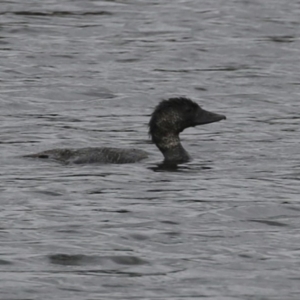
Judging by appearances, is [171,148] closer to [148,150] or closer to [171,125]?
[171,125]

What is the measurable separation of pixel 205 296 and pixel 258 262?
3.78 ft

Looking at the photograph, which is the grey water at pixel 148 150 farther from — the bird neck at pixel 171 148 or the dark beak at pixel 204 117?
the dark beak at pixel 204 117

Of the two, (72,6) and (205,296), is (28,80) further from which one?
(205,296)

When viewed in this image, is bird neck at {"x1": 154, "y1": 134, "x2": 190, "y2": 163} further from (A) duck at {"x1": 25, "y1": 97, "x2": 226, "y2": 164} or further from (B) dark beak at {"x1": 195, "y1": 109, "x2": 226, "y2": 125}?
(B) dark beak at {"x1": 195, "y1": 109, "x2": 226, "y2": 125}

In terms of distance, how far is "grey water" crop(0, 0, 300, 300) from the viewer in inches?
487

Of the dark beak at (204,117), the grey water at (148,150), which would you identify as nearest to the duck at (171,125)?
the dark beak at (204,117)

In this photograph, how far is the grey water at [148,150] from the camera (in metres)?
12.4

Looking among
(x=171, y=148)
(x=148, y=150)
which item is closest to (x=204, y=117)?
(x=171, y=148)

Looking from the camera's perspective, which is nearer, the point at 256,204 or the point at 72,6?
the point at 256,204

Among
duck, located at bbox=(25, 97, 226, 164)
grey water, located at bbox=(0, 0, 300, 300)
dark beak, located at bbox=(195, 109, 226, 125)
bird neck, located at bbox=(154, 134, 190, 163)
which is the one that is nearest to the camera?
grey water, located at bbox=(0, 0, 300, 300)

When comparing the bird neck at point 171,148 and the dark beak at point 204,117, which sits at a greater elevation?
the dark beak at point 204,117

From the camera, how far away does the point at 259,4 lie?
33000 millimetres

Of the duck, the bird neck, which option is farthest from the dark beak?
the bird neck

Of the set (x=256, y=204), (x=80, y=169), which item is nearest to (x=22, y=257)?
(x=256, y=204)
